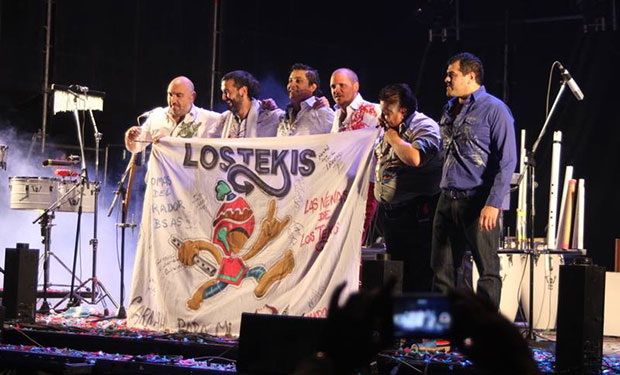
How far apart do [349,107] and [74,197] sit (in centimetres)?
343

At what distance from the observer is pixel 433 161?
19.1 feet

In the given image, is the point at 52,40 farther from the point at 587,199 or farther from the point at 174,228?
the point at 587,199

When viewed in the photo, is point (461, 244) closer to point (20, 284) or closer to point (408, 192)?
point (408, 192)

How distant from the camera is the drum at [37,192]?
28.4ft

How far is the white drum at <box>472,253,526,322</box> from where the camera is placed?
25.0 ft

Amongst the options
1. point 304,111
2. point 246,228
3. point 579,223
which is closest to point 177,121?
point 304,111

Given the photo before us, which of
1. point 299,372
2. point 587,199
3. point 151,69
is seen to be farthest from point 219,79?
point 299,372

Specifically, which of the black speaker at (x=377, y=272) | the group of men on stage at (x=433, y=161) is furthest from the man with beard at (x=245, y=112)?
the black speaker at (x=377, y=272)

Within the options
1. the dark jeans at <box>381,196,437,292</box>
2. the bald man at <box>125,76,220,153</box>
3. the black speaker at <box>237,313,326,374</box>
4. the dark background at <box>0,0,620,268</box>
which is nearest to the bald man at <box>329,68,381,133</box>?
the dark jeans at <box>381,196,437,292</box>

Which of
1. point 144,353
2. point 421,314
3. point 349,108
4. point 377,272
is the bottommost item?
point 144,353

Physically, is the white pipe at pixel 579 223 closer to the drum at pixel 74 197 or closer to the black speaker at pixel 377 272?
the black speaker at pixel 377 272

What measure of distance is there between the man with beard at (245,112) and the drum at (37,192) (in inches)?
97.2

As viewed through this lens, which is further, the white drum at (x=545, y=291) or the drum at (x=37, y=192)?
the drum at (x=37, y=192)

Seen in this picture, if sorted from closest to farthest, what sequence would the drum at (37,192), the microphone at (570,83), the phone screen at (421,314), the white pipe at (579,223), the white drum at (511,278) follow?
1. the phone screen at (421,314)
2. the microphone at (570,83)
3. the white drum at (511,278)
4. the white pipe at (579,223)
5. the drum at (37,192)
